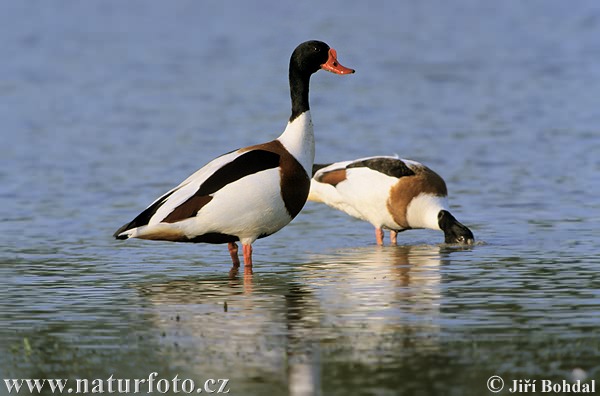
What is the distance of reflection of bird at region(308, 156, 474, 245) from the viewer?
1348cm

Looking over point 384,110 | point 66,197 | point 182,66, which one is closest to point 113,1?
point 182,66

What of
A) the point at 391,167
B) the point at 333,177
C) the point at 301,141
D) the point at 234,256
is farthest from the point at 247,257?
the point at 333,177

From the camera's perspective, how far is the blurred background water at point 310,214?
769cm

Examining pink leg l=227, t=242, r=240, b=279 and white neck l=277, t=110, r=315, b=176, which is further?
pink leg l=227, t=242, r=240, b=279

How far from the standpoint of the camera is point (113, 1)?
141 feet

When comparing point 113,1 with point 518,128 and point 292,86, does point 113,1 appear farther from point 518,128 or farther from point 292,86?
point 292,86

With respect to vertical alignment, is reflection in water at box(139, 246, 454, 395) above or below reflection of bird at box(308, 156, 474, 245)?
below

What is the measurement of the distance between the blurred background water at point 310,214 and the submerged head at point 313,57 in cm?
175

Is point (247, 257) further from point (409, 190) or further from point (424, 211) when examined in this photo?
point (409, 190)

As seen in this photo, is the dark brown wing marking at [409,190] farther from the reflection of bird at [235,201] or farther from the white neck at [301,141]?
the reflection of bird at [235,201]

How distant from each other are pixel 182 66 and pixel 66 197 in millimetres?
13713

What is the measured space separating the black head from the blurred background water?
0.14m

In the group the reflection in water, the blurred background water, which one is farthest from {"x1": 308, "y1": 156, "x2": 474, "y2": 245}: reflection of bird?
the reflection in water

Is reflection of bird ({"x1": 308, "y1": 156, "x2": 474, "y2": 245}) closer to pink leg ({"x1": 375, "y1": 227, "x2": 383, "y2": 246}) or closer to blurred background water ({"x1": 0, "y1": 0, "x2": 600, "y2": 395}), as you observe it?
pink leg ({"x1": 375, "y1": 227, "x2": 383, "y2": 246})
